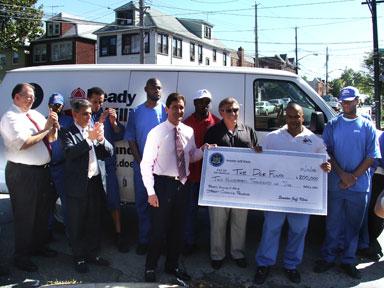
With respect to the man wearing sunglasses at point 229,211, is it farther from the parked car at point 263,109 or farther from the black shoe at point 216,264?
the parked car at point 263,109

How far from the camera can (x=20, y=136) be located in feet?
14.6

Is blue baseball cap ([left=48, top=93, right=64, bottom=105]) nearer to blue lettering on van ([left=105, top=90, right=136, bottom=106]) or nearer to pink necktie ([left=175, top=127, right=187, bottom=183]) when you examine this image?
blue lettering on van ([left=105, top=90, right=136, bottom=106])

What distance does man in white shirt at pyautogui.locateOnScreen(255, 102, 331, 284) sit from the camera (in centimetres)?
466

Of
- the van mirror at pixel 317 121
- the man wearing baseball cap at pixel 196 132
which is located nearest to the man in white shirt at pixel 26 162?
the man wearing baseball cap at pixel 196 132

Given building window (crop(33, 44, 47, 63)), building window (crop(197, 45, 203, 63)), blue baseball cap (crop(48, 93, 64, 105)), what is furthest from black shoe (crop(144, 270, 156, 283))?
building window (crop(33, 44, 47, 63))

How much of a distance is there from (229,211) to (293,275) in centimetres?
95

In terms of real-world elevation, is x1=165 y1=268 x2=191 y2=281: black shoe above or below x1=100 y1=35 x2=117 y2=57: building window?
below

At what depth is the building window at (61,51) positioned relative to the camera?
46031mm

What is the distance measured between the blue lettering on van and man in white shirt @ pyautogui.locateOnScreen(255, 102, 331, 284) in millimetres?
1923

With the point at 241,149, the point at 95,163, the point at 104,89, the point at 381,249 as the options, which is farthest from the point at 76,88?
the point at 381,249

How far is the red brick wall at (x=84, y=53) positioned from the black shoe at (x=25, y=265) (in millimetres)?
42931

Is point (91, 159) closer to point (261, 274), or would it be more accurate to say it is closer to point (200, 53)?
point (261, 274)

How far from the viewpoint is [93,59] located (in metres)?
47.5

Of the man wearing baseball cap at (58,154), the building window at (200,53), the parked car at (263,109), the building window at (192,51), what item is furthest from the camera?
the building window at (200,53)
